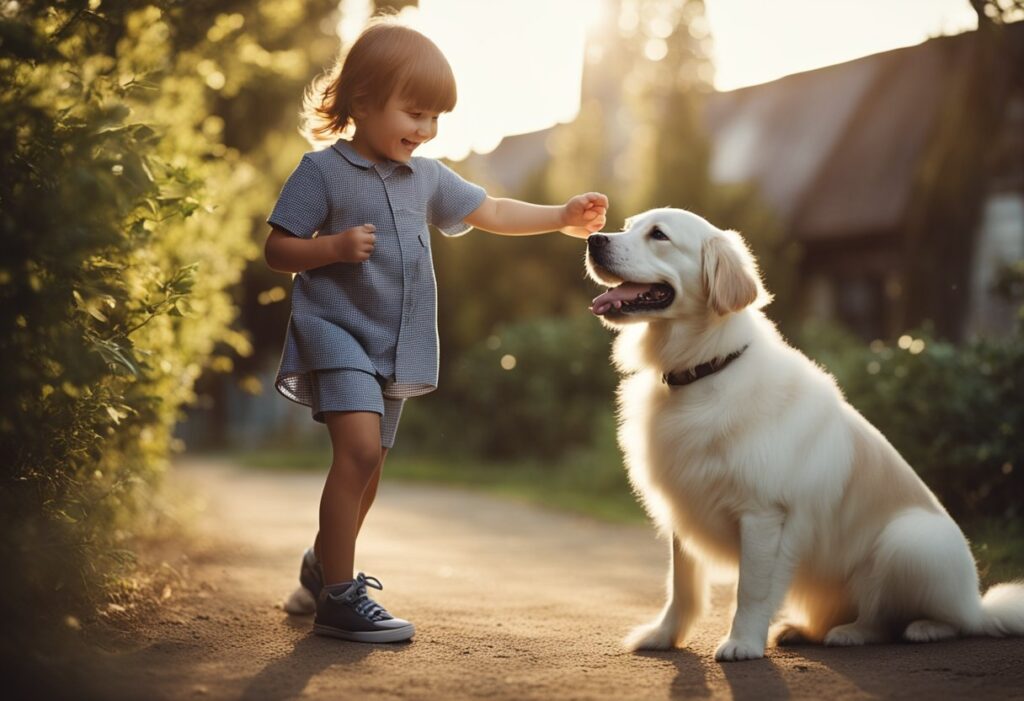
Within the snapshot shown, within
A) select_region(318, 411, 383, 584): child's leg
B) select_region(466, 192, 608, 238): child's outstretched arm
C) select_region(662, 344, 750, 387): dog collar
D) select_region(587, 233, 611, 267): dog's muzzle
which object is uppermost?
select_region(466, 192, 608, 238): child's outstretched arm

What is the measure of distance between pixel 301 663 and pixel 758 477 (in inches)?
62.8

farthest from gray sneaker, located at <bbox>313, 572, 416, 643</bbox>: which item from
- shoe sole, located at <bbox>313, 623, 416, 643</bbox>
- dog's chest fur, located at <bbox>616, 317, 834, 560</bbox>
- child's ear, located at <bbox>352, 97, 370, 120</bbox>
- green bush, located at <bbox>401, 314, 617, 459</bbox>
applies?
green bush, located at <bbox>401, 314, 617, 459</bbox>

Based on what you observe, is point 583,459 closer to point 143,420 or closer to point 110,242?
point 143,420

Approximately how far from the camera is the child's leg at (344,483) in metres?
3.79

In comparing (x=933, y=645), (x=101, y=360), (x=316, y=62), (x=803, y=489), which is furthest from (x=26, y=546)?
(x=316, y=62)

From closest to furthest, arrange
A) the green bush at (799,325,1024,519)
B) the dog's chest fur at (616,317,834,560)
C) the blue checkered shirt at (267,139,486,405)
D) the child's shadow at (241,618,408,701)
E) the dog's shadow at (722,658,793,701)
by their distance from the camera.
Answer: the child's shadow at (241,618,408,701) < the dog's shadow at (722,658,793,701) < the dog's chest fur at (616,317,834,560) < the blue checkered shirt at (267,139,486,405) < the green bush at (799,325,1024,519)

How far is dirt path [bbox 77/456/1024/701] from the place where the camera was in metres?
3.08

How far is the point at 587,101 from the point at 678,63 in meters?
1.85

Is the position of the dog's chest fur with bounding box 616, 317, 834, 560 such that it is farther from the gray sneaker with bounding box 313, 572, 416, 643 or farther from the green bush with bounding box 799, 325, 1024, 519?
the green bush with bounding box 799, 325, 1024, 519

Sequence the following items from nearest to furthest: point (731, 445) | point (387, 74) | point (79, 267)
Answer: point (79, 267) → point (731, 445) → point (387, 74)

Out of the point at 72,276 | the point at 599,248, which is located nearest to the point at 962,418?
the point at 599,248

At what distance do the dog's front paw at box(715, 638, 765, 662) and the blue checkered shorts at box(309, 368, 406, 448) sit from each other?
1401 mm

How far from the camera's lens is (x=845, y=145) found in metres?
21.0

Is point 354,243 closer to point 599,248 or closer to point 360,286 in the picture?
point 360,286
